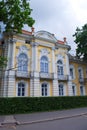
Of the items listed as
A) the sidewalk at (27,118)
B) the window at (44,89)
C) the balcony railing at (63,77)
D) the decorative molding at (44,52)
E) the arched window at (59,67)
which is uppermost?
the decorative molding at (44,52)

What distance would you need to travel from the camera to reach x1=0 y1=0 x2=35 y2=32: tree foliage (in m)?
11.7

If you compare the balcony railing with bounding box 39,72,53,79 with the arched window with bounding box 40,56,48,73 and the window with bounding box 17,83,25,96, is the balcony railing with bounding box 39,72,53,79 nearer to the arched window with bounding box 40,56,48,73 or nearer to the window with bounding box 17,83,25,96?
the arched window with bounding box 40,56,48,73

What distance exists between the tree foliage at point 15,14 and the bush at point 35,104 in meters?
7.64

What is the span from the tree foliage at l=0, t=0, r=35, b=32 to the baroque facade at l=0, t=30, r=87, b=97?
23.7 feet

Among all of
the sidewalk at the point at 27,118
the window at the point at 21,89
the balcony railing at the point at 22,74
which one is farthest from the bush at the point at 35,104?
the balcony railing at the point at 22,74

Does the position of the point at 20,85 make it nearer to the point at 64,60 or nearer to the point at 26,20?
the point at 64,60

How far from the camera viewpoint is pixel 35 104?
1627 centimetres

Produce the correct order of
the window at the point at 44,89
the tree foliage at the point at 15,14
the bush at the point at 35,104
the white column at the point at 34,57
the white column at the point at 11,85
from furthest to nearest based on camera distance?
the window at the point at 44,89
the white column at the point at 34,57
the white column at the point at 11,85
the bush at the point at 35,104
the tree foliage at the point at 15,14

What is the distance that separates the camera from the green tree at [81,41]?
27938 millimetres

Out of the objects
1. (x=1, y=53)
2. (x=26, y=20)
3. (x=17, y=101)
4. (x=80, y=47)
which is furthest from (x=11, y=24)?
(x=80, y=47)

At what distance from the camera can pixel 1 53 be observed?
69.8 feet

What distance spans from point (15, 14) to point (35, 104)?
9968mm

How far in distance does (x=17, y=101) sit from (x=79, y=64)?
59.6 ft

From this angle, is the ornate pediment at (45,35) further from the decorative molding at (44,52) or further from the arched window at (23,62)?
the arched window at (23,62)
